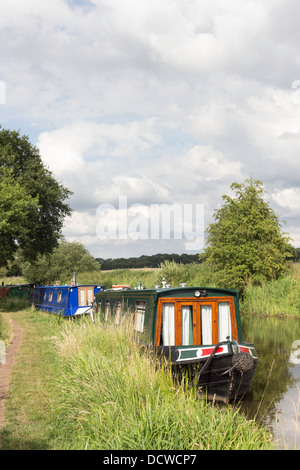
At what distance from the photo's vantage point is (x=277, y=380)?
10281 mm

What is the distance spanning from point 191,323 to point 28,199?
16.3 metres

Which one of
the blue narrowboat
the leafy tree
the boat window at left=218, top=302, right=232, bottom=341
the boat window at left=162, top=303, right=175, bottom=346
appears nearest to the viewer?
the boat window at left=162, top=303, right=175, bottom=346

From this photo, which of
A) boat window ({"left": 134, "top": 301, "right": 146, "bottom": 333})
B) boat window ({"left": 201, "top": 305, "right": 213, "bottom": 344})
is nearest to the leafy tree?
boat window ({"left": 134, "top": 301, "right": 146, "bottom": 333})

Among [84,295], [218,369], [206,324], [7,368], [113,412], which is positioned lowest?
[7,368]

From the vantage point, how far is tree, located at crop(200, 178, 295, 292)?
24.9 meters

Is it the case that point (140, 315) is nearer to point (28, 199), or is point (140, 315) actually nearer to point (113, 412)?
point (113, 412)

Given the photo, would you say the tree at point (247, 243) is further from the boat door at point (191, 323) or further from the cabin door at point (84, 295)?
the boat door at point (191, 323)

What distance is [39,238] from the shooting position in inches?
1037

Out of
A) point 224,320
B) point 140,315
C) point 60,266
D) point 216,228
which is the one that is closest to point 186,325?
point 224,320

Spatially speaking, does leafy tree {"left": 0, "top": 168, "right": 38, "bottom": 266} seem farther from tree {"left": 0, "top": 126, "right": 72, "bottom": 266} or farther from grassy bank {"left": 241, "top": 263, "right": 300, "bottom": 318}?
grassy bank {"left": 241, "top": 263, "right": 300, "bottom": 318}

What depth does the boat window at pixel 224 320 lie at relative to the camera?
9.12 meters

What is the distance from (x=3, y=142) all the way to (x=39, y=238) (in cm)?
632
